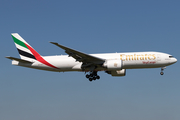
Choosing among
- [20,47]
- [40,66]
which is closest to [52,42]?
[40,66]

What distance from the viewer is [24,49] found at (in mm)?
37594

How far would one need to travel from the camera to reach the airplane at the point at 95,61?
32.4m

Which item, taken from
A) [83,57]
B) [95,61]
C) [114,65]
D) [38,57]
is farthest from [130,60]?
[38,57]

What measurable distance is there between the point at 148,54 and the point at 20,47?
56.4ft

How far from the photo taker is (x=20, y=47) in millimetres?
38000

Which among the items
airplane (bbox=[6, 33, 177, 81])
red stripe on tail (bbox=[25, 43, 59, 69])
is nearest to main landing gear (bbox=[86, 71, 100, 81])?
airplane (bbox=[6, 33, 177, 81])

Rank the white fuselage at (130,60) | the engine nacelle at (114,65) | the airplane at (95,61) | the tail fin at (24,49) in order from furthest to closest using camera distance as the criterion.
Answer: the tail fin at (24,49), the white fuselage at (130,60), the airplane at (95,61), the engine nacelle at (114,65)

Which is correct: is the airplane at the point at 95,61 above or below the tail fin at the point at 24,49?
below

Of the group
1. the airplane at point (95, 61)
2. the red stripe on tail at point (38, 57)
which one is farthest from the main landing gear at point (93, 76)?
the red stripe on tail at point (38, 57)

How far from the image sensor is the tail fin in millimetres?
36344

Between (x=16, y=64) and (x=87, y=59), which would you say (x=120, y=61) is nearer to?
(x=87, y=59)

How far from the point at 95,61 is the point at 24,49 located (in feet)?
35.0

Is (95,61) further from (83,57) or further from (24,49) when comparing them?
(24,49)

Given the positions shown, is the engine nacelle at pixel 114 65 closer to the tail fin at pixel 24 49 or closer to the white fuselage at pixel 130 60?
the white fuselage at pixel 130 60
